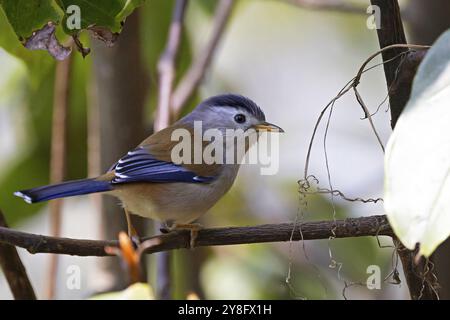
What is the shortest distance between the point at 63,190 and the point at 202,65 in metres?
0.98

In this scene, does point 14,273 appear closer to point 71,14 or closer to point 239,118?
point 71,14

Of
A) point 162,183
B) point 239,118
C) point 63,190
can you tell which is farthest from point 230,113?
point 63,190

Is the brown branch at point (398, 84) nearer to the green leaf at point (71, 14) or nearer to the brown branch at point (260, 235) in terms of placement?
the brown branch at point (260, 235)

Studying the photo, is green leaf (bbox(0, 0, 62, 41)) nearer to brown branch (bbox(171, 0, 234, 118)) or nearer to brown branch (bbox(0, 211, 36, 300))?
brown branch (bbox(0, 211, 36, 300))

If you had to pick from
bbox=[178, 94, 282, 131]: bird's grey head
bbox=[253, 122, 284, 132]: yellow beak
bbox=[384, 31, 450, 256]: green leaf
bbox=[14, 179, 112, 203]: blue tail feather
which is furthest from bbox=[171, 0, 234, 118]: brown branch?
bbox=[384, 31, 450, 256]: green leaf

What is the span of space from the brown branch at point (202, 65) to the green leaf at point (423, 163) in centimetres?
198

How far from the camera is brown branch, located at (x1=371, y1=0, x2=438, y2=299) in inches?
67.2

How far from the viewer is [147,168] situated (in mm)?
2730

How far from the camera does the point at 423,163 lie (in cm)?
119

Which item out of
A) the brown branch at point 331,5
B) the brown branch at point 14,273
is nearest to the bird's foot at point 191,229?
the brown branch at point 14,273

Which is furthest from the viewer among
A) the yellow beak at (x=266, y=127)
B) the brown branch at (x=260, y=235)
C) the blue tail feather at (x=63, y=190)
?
the yellow beak at (x=266, y=127)

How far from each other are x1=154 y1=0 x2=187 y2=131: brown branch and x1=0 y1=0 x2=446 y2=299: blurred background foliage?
152mm

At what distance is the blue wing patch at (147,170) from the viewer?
2.62 metres

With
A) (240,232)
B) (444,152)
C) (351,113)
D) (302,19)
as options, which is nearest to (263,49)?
(302,19)
